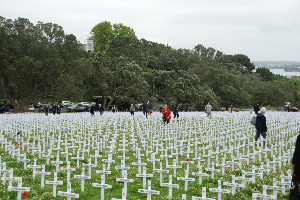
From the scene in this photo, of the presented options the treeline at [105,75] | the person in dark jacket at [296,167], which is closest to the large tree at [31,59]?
the treeline at [105,75]

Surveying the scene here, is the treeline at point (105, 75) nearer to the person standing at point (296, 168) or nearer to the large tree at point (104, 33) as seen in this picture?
the large tree at point (104, 33)

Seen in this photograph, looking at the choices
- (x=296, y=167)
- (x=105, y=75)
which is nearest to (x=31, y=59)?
(x=105, y=75)

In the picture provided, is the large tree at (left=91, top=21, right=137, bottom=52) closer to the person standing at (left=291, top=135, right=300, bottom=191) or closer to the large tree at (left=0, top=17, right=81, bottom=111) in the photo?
the large tree at (left=0, top=17, right=81, bottom=111)

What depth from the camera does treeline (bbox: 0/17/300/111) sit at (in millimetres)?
29703

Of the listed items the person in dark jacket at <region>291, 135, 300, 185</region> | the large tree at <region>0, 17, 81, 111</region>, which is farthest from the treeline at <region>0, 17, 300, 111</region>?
the person in dark jacket at <region>291, 135, 300, 185</region>

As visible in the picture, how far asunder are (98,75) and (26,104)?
9.76 meters

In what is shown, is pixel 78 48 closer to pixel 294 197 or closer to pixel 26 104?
pixel 26 104

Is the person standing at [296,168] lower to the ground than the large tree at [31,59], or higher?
lower

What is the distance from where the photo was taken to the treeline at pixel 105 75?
29.7m

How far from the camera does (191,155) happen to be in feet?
33.9

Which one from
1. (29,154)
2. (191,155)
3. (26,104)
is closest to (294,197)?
(191,155)

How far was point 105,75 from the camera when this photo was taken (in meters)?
37.0

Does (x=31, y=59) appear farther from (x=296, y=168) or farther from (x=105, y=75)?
(x=296, y=168)

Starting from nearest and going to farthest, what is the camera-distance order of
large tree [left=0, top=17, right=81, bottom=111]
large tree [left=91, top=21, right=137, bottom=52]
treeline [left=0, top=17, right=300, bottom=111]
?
large tree [left=0, top=17, right=81, bottom=111], treeline [left=0, top=17, right=300, bottom=111], large tree [left=91, top=21, right=137, bottom=52]
